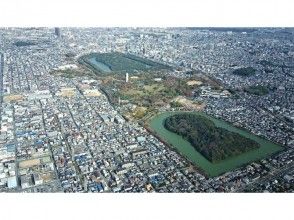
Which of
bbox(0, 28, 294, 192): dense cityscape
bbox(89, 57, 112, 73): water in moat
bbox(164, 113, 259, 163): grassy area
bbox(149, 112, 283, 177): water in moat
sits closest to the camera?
bbox(0, 28, 294, 192): dense cityscape

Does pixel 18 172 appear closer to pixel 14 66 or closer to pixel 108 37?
pixel 14 66

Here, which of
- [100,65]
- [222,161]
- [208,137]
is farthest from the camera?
[100,65]

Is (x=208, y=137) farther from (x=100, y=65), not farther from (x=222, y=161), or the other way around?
(x=100, y=65)

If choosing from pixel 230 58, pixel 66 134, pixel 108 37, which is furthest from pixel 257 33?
pixel 66 134

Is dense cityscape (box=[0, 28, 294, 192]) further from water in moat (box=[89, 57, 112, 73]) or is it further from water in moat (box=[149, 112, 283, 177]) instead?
water in moat (box=[89, 57, 112, 73])

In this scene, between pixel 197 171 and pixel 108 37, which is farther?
pixel 108 37

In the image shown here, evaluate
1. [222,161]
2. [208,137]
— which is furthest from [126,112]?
[222,161]

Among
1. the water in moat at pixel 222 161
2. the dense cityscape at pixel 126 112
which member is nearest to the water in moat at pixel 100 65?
the dense cityscape at pixel 126 112

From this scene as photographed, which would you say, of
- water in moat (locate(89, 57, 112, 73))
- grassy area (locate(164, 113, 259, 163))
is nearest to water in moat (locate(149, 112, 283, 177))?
grassy area (locate(164, 113, 259, 163))
